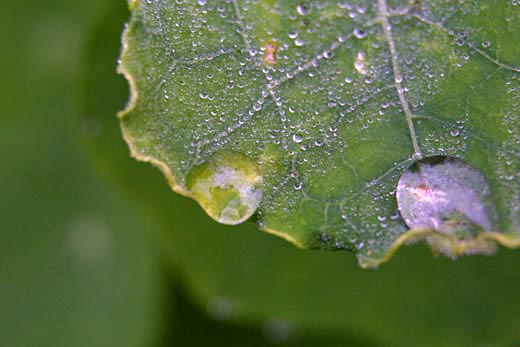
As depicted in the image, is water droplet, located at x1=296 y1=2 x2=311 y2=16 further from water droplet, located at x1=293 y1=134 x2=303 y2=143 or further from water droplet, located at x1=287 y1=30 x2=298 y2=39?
water droplet, located at x1=293 y1=134 x2=303 y2=143

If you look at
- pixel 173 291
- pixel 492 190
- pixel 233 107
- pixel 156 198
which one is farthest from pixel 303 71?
pixel 173 291

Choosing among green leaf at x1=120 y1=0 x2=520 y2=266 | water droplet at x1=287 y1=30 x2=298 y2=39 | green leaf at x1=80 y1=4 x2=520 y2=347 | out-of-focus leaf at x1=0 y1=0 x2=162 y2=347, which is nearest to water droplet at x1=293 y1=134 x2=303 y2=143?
green leaf at x1=120 y1=0 x2=520 y2=266

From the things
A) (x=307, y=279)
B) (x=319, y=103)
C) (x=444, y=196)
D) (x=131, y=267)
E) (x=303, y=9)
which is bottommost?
(x=131, y=267)

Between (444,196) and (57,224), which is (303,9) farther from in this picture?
(57,224)

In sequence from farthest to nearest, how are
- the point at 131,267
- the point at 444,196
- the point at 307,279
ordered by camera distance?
the point at 131,267 → the point at 307,279 → the point at 444,196

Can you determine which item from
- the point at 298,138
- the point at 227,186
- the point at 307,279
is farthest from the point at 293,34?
the point at 307,279

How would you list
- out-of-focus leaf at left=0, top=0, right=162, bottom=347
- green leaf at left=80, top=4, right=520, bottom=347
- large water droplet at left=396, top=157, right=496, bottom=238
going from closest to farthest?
1. large water droplet at left=396, top=157, right=496, bottom=238
2. green leaf at left=80, top=4, right=520, bottom=347
3. out-of-focus leaf at left=0, top=0, right=162, bottom=347

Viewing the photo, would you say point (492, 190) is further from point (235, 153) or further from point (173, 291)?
point (173, 291)
